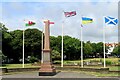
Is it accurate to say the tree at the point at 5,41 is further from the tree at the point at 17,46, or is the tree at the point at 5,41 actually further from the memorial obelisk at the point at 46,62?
the memorial obelisk at the point at 46,62

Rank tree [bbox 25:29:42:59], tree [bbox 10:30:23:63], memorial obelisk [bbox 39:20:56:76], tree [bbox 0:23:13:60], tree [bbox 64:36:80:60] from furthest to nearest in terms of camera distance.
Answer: tree [bbox 64:36:80:60], tree [bbox 25:29:42:59], tree [bbox 10:30:23:63], tree [bbox 0:23:13:60], memorial obelisk [bbox 39:20:56:76]

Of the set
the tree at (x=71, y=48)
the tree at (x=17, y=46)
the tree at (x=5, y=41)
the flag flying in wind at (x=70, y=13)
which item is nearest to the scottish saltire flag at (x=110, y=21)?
the flag flying in wind at (x=70, y=13)

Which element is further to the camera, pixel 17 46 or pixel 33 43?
pixel 33 43

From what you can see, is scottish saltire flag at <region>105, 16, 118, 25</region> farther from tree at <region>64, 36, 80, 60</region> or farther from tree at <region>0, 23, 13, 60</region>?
tree at <region>64, 36, 80, 60</region>

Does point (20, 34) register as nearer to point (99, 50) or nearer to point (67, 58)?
point (67, 58)

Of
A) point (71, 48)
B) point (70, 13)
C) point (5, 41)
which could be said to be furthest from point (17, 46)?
point (70, 13)

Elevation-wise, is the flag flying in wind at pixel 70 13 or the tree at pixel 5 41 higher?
the flag flying in wind at pixel 70 13

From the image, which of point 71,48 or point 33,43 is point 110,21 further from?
point 71,48

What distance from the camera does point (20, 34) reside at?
85375mm

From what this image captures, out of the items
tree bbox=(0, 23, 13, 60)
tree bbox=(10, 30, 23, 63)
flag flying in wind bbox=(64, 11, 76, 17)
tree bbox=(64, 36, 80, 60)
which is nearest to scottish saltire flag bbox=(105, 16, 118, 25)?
flag flying in wind bbox=(64, 11, 76, 17)

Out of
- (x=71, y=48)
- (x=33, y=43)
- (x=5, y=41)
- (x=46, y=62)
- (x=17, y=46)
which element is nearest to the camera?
(x=46, y=62)

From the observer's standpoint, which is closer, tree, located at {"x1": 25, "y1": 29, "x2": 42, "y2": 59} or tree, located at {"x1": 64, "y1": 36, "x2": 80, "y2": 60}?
tree, located at {"x1": 25, "y1": 29, "x2": 42, "y2": 59}

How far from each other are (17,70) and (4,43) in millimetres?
38784

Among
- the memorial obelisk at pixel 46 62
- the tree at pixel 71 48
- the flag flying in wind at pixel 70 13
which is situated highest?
the flag flying in wind at pixel 70 13
